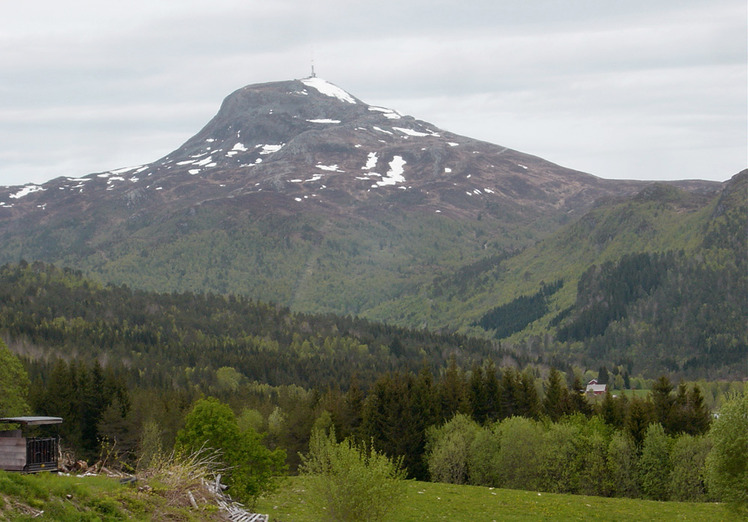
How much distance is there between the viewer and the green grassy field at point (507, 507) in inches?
2067

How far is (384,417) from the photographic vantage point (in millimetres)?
87312

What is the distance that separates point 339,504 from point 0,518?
1717cm

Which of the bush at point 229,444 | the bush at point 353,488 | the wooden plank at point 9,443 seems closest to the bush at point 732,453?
the bush at point 353,488

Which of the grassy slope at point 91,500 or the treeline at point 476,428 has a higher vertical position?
the grassy slope at point 91,500

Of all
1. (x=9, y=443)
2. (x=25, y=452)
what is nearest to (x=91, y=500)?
(x=25, y=452)

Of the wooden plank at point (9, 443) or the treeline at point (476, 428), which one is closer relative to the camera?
the wooden plank at point (9, 443)

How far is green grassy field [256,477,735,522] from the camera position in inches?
2067

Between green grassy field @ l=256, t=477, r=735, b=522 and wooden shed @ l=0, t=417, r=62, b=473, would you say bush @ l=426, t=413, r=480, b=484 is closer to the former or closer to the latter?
green grassy field @ l=256, t=477, r=735, b=522

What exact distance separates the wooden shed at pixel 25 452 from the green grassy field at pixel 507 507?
15.3 meters

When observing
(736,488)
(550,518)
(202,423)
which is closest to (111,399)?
(202,423)

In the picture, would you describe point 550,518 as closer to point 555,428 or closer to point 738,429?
point 738,429

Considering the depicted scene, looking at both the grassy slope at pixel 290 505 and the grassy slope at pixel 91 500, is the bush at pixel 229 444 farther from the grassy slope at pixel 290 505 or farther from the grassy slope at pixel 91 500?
the grassy slope at pixel 91 500

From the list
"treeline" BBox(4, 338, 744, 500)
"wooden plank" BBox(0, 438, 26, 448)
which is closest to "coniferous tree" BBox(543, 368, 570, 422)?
"treeline" BBox(4, 338, 744, 500)

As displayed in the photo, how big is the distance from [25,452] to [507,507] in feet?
104
